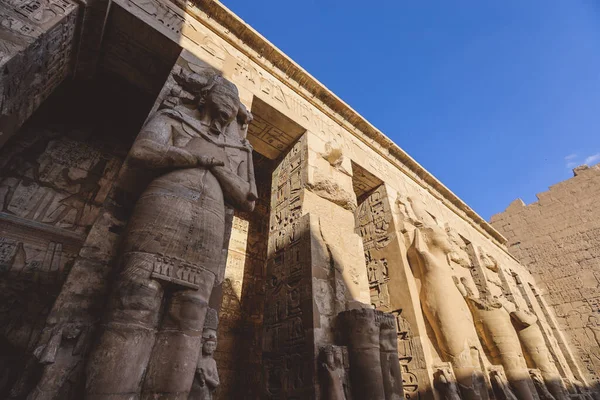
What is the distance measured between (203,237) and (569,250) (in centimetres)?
1365

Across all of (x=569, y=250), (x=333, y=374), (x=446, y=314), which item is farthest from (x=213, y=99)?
(x=569, y=250)

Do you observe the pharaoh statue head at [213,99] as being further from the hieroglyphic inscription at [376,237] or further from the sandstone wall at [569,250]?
the sandstone wall at [569,250]

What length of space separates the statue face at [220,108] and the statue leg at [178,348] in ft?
5.21

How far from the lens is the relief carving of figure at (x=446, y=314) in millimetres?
3889

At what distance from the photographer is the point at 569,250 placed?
10.4 m

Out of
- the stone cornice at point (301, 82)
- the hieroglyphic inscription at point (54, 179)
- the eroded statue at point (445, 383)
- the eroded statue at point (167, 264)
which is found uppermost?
the stone cornice at point (301, 82)

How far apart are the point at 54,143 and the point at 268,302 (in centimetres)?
352

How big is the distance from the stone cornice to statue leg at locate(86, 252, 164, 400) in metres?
4.15

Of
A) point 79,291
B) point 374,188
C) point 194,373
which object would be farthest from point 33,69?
point 374,188

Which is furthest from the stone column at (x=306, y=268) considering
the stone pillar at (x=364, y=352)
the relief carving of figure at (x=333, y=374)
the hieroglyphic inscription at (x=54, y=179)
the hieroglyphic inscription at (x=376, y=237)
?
the hieroglyphic inscription at (x=54, y=179)

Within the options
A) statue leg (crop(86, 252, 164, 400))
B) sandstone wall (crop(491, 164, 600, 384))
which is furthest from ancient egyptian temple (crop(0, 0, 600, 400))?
sandstone wall (crop(491, 164, 600, 384))

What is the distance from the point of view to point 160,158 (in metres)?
2.02

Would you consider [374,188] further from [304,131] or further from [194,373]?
[194,373]

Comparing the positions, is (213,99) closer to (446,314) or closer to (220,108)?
(220,108)
